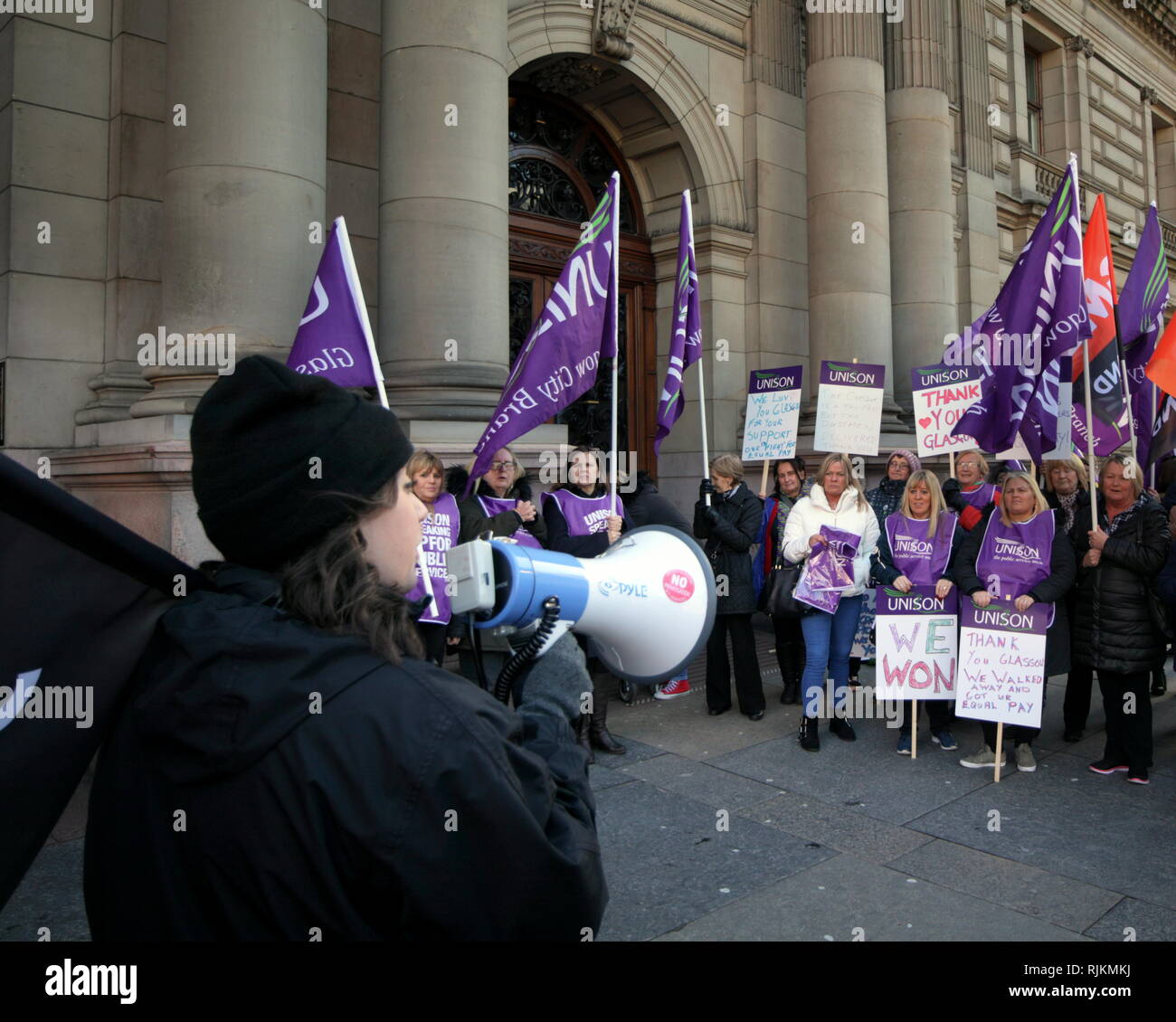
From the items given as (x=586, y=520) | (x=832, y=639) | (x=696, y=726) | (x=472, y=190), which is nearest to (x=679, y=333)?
(x=586, y=520)

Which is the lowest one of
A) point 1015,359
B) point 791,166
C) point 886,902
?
point 886,902

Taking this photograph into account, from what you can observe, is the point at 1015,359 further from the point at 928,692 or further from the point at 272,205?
the point at 272,205

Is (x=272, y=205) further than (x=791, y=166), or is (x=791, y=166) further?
(x=791, y=166)

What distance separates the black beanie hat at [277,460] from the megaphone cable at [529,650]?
0.50m

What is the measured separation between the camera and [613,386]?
6.03 metres

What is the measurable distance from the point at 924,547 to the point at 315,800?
19.5 feet

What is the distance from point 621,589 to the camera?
6.86 ft

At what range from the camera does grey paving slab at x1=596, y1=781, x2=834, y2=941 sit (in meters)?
4.03

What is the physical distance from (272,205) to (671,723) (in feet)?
15.7

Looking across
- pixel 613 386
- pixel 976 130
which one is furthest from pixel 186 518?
pixel 976 130

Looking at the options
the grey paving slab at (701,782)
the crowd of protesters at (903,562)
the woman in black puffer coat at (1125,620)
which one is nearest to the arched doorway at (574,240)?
the crowd of protesters at (903,562)

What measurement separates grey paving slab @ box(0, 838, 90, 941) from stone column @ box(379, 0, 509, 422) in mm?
4058

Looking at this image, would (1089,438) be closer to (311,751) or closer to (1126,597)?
(1126,597)
